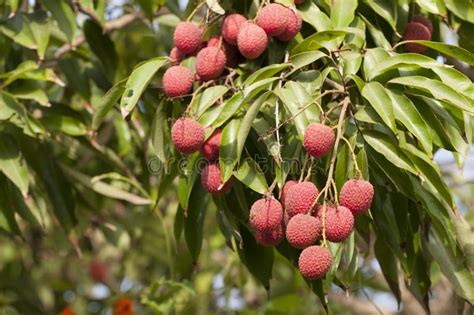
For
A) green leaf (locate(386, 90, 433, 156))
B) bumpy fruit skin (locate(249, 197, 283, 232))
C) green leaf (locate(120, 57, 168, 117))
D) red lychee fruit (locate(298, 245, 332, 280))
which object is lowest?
red lychee fruit (locate(298, 245, 332, 280))

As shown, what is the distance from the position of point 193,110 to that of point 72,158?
1.27 metres

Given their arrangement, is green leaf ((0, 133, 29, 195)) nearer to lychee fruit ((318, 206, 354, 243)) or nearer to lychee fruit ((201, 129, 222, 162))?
lychee fruit ((201, 129, 222, 162))

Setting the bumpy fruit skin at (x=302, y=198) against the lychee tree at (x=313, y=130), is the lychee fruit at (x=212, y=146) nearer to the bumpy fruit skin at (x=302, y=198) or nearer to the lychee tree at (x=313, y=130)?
the lychee tree at (x=313, y=130)

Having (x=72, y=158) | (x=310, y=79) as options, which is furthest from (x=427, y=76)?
(x=72, y=158)

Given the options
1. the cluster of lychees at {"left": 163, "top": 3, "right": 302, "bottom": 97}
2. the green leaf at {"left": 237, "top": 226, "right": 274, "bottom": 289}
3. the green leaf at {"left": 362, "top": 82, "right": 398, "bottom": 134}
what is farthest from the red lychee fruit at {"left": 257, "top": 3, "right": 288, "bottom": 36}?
the green leaf at {"left": 237, "top": 226, "right": 274, "bottom": 289}

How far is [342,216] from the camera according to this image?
1.54 meters

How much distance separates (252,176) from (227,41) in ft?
1.00

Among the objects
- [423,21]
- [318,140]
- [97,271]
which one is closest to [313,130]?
[318,140]

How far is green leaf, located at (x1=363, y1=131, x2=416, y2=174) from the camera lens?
5.49ft

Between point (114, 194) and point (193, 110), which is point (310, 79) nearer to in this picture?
point (193, 110)

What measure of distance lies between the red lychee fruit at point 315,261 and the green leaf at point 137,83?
46 cm

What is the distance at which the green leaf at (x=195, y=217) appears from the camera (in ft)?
6.54

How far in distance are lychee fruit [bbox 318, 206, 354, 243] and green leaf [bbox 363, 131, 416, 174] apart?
164 mm

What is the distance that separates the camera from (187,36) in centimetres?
185
